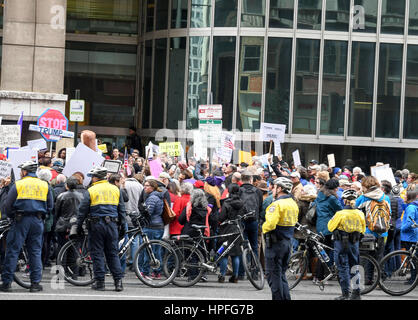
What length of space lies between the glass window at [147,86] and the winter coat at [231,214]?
1933 cm

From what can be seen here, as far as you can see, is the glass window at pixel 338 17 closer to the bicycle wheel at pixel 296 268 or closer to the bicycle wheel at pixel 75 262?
the bicycle wheel at pixel 296 268

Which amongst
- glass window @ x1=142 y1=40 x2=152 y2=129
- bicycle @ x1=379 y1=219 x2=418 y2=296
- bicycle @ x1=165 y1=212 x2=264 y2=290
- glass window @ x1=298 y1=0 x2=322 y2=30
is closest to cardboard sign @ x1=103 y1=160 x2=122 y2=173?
bicycle @ x1=165 y1=212 x2=264 y2=290

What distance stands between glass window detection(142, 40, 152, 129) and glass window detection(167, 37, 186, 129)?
1505 mm

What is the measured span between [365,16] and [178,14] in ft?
22.5

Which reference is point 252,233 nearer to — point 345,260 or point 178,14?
point 345,260

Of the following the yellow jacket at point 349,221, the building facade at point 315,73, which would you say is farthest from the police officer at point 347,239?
the building facade at point 315,73

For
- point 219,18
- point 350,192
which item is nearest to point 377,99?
point 219,18

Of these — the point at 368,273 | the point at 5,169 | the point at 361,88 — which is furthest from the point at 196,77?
the point at 368,273

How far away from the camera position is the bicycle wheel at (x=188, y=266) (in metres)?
14.2

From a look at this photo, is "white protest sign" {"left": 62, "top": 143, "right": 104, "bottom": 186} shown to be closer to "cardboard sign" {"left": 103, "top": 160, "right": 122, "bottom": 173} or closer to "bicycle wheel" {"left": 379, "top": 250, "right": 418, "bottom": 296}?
"cardboard sign" {"left": 103, "top": 160, "right": 122, "bottom": 173}

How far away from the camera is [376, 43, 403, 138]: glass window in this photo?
31234 mm

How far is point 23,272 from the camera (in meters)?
14.4

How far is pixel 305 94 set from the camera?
31.1 metres
